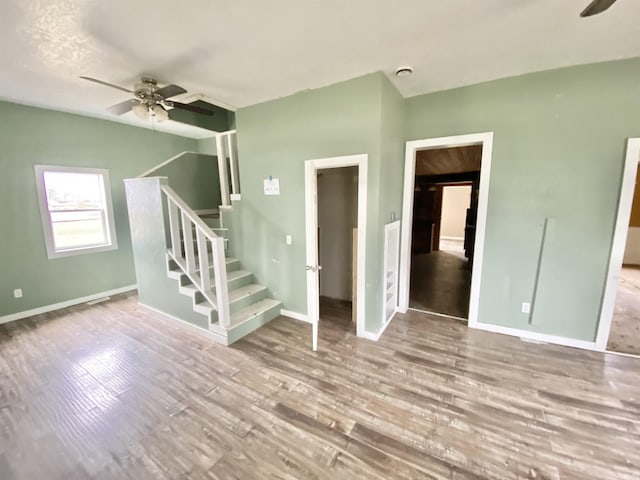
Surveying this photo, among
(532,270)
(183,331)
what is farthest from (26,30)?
(532,270)

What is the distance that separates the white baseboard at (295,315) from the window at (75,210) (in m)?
3.34

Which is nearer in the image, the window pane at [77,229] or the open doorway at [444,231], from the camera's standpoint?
the window pane at [77,229]

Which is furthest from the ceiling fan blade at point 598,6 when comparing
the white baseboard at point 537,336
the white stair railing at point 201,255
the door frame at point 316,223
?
the white stair railing at point 201,255

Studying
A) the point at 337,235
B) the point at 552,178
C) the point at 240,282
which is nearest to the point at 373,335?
the point at 337,235

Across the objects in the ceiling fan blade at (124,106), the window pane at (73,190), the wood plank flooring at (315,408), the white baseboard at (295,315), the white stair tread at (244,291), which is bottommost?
the wood plank flooring at (315,408)

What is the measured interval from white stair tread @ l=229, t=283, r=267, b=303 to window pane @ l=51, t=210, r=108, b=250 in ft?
9.02

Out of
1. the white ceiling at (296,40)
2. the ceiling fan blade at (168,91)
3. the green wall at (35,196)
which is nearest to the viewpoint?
the white ceiling at (296,40)

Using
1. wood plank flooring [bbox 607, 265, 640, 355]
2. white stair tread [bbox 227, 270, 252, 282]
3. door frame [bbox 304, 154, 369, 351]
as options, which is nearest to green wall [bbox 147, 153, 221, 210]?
white stair tread [bbox 227, 270, 252, 282]

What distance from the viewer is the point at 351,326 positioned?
10.6 feet

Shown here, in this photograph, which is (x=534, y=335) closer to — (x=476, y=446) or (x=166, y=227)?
(x=476, y=446)

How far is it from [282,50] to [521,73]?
243 cm

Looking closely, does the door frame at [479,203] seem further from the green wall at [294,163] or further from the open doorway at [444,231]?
the green wall at [294,163]

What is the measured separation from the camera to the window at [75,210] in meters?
3.72

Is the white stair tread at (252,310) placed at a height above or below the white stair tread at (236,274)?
below
